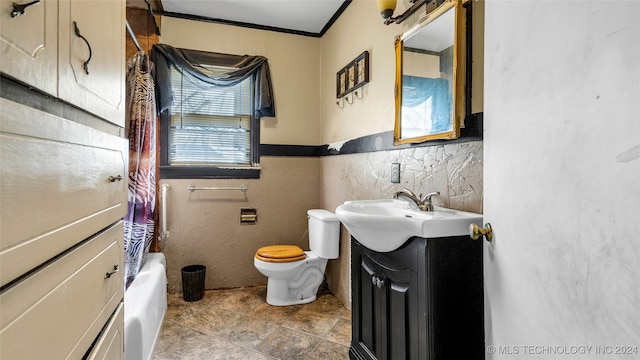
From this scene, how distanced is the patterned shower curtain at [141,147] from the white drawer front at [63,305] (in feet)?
4.69

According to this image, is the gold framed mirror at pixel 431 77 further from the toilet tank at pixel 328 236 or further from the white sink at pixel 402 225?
the toilet tank at pixel 328 236

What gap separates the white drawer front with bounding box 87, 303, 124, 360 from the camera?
824 millimetres

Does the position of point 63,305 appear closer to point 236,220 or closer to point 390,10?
point 390,10

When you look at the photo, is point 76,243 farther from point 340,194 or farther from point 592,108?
point 340,194

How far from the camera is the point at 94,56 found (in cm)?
82

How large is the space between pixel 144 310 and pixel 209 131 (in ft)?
5.60

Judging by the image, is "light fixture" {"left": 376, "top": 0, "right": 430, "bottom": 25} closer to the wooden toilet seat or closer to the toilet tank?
the toilet tank

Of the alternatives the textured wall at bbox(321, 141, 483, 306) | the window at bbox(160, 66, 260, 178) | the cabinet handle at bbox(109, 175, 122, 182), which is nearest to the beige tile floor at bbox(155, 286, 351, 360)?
the textured wall at bbox(321, 141, 483, 306)

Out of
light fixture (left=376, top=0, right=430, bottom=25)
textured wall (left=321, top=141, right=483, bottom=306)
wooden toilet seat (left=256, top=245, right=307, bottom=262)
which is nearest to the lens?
textured wall (left=321, top=141, right=483, bottom=306)

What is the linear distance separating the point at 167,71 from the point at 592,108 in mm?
2865

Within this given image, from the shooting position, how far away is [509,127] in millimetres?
890

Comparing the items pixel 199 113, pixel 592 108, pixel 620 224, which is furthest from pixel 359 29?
pixel 620 224

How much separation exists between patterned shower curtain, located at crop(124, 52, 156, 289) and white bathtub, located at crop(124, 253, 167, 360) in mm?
139

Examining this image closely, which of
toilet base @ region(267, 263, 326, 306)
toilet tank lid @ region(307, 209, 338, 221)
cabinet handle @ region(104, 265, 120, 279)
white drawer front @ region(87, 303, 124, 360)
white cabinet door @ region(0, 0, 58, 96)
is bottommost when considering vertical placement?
toilet base @ region(267, 263, 326, 306)
